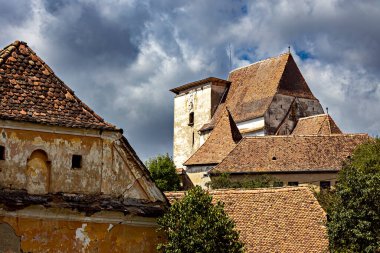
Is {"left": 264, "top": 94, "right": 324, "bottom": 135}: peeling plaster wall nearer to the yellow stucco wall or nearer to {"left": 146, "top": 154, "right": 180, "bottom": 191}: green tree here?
{"left": 146, "top": 154, "right": 180, "bottom": 191}: green tree

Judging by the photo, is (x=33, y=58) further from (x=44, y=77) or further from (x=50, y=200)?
(x=50, y=200)

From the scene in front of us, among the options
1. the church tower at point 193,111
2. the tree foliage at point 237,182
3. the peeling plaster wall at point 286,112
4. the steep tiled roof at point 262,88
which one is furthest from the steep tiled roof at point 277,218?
the church tower at point 193,111

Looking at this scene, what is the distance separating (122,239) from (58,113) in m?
2.89

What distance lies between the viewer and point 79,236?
14.3m

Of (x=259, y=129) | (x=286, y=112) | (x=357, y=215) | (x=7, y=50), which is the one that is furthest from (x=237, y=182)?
(x=7, y=50)

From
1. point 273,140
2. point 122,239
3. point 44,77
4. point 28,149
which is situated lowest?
point 122,239

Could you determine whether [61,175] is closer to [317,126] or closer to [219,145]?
[219,145]

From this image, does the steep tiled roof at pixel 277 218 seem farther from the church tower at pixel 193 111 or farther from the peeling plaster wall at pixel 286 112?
the church tower at pixel 193 111

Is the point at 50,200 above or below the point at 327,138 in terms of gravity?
below

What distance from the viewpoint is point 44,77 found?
50.1 ft

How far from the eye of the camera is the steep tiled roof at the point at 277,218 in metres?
18.6

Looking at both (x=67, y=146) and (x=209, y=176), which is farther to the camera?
(x=209, y=176)

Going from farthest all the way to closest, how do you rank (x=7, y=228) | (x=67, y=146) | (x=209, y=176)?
(x=209, y=176) → (x=67, y=146) → (x=7, y=228)

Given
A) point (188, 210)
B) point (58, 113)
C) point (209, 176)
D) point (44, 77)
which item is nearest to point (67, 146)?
point (58, 113)
